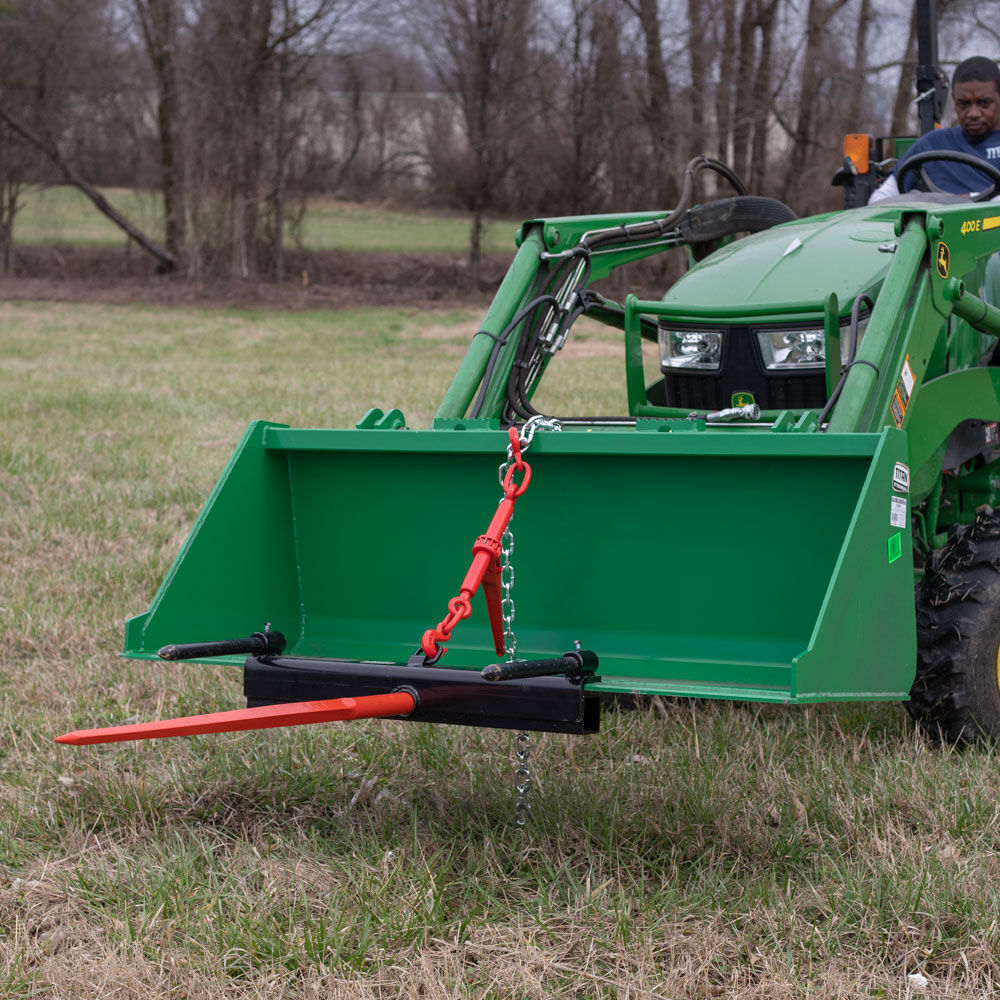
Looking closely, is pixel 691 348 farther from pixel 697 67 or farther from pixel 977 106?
pixel 697 67

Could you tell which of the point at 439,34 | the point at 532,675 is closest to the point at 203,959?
the point at 532,675

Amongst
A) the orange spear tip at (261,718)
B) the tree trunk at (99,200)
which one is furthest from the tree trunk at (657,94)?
the orange spear tip at (261,718)

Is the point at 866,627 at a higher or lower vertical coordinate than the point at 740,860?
higher

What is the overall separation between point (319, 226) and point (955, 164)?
23521mm

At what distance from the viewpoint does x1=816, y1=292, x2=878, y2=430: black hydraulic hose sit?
3.19 meters

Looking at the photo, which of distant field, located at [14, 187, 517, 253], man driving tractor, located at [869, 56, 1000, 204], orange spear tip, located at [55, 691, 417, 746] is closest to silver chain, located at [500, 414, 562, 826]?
orange spear tip, located at [55, 691, 417, 746]

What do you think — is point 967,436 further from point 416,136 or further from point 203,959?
point 416,136

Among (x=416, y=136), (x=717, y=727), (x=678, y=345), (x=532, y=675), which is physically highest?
(x=416, y=136)

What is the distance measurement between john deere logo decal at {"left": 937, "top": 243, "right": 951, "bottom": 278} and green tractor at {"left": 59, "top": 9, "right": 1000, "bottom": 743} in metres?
0.01

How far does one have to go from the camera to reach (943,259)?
3.43m

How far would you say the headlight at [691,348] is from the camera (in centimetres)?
384

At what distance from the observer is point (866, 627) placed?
8.75 feet

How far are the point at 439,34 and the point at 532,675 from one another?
22639 millimetres

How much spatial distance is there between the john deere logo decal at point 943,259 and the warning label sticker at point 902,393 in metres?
0.29
